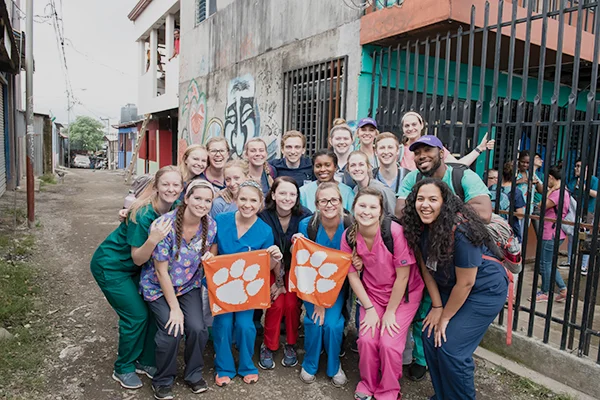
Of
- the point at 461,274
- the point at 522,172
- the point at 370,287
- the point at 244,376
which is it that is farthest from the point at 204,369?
the point at 522,172

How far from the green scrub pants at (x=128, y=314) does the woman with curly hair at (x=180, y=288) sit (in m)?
0.09

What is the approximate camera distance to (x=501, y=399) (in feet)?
10.5

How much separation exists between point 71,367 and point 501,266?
127 inches

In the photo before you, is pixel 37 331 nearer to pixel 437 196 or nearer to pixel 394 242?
pixel 394 242

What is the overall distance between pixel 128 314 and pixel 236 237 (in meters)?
0.93

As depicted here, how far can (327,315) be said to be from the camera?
3.45 meters

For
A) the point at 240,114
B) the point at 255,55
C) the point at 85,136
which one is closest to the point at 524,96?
the point at 255,55

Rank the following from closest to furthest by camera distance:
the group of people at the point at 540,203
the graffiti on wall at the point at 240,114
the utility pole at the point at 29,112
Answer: the group of people at the point at 540,203 → the graffiti on wall at the point at 240,114 → the utility pole at the point at 29,112

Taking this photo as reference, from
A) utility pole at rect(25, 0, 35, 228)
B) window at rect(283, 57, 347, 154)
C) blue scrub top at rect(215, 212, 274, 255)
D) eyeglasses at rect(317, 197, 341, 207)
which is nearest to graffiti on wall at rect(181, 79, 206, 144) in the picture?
utility pole at rect(25, 0, 35, 228)

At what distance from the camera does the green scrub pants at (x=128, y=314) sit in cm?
323

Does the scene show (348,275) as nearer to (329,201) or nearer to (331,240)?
(331,240)

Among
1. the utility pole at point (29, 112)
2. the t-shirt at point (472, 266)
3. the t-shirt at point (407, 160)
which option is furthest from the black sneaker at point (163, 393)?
the utility pole at point (29, 112)

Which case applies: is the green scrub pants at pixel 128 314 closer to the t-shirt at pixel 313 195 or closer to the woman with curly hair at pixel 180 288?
the woman with curly hair at pixel 180 288

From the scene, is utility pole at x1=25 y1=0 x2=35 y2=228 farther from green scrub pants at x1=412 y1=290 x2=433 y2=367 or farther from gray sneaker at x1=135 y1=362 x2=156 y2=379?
green scrub pants at x1=412 y1=290 x2=433 y2=367
